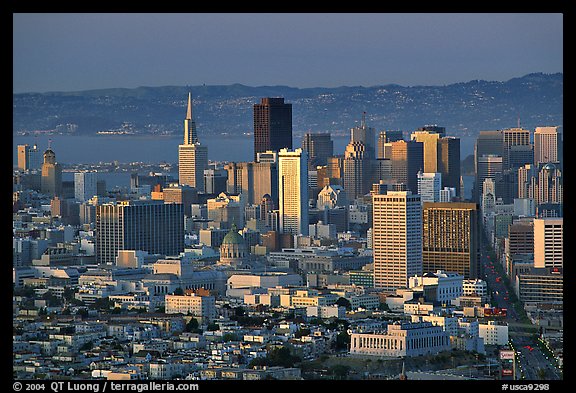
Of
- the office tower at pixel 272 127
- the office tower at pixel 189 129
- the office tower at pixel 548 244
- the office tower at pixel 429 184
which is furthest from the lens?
the office tower at pixel 189 129

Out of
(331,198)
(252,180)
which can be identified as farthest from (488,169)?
(252,180)

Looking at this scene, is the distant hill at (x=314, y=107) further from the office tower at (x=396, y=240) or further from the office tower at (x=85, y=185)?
the office tower at (x=396, y=240)

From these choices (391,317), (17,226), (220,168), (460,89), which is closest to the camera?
(391,317)

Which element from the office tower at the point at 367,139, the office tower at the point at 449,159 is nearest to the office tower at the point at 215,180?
the office tower at the point at 367,139

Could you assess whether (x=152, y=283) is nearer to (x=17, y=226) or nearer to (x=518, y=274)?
(x=518, y=274)

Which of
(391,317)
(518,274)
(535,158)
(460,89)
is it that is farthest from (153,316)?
(535,158)

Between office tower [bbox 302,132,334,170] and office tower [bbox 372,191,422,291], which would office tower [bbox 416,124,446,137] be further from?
office tower [bbox 372,191,422,291]

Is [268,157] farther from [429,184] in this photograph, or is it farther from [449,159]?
[449,159]
